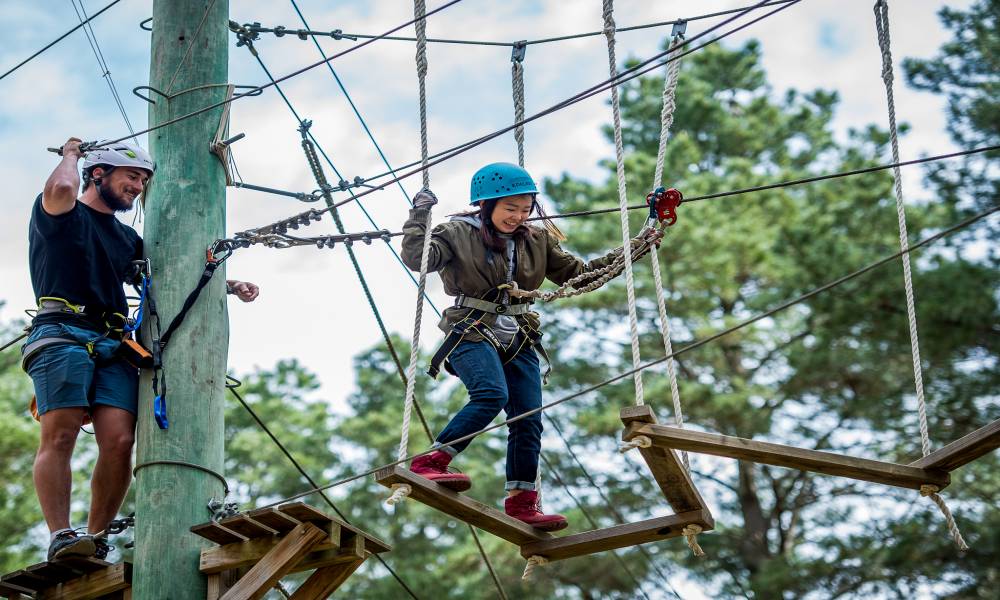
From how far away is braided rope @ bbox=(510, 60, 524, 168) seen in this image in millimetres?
5352

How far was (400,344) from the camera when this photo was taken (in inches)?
695

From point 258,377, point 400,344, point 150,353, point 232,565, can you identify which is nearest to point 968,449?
point 232,565

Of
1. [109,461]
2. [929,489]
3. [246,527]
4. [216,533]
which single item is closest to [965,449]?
[929,489]

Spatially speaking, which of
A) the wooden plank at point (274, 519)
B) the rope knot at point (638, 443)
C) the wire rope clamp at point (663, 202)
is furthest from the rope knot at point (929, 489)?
the wooden plank at point (274, 519)

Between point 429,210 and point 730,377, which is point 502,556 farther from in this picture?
point 429,210

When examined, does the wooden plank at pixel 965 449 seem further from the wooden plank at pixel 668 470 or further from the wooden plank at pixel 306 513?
the wooden plank at pixel 306 513

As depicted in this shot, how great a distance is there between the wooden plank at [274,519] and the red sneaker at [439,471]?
46 centimetres

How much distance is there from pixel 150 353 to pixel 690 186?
11.3 m

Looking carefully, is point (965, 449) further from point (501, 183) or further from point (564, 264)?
point (501, 183)

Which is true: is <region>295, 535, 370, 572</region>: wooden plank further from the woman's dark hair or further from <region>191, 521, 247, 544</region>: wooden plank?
the woman's dark hair

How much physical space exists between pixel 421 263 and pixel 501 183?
47 cm

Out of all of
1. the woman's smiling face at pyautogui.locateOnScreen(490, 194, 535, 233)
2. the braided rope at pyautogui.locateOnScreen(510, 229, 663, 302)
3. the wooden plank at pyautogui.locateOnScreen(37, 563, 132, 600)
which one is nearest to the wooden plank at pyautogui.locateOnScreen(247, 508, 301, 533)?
the wooden plank at pyautogui.locateOnScreen(37, 563, 132, 600)

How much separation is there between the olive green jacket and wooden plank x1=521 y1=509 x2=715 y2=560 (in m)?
0.80

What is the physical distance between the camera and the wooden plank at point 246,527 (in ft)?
14.3
